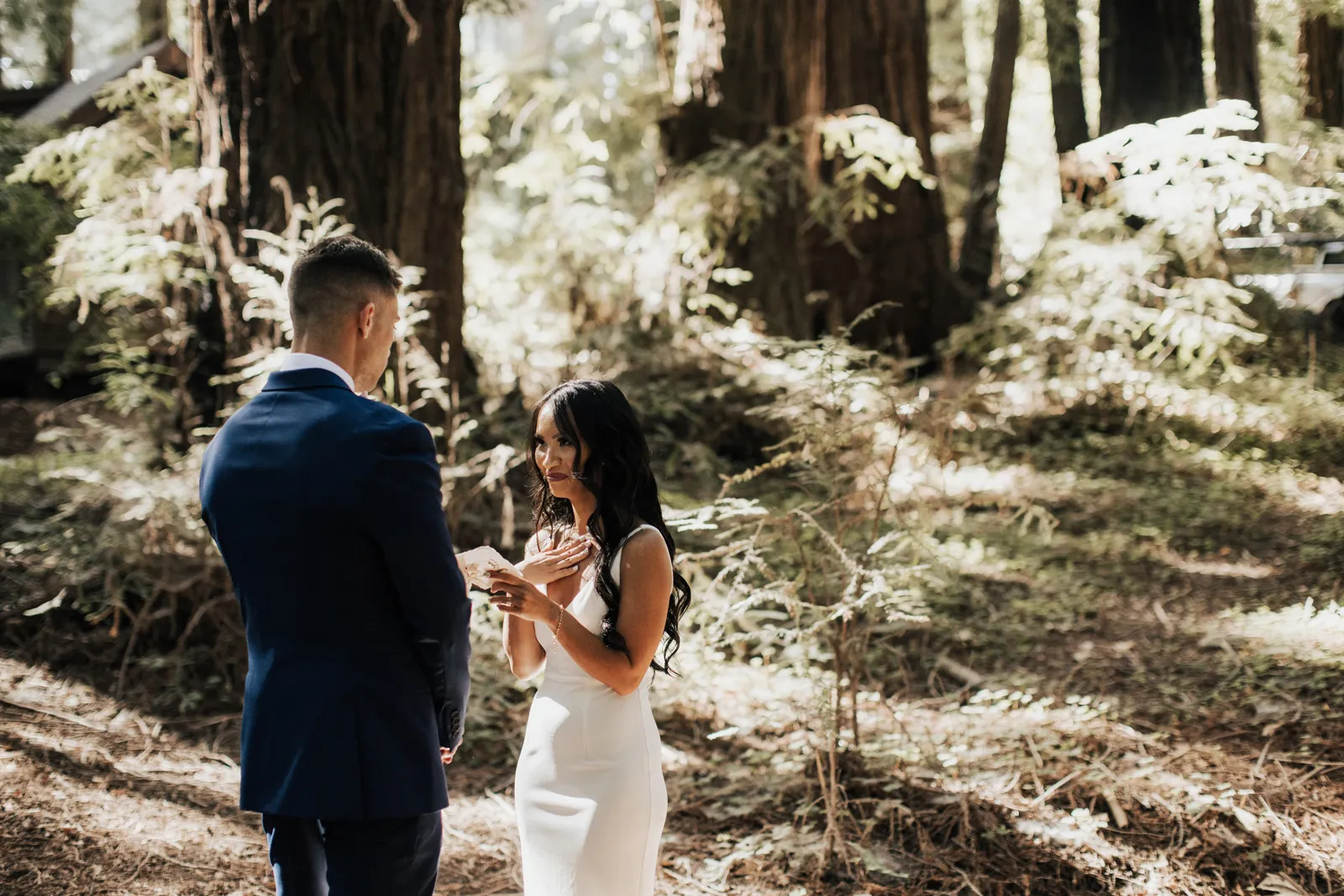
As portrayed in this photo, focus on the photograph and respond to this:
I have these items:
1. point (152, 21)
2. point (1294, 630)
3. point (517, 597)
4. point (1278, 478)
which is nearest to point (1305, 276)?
point (1278, 478)

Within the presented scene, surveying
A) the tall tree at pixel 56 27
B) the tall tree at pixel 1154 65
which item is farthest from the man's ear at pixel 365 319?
the tall tree at pixel 56 27

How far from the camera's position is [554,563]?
2861 millimetres

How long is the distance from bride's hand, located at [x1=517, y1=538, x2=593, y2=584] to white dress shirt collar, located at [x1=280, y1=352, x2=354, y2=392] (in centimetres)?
68

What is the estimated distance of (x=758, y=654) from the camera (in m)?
6.26

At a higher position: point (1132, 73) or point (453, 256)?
point (1132, 73)

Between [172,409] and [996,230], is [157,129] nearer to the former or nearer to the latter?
[172,409]

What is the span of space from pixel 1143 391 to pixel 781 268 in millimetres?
3371

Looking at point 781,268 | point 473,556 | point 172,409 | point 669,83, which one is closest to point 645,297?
point 781,268

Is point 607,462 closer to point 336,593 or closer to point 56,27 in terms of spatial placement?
point 336,593

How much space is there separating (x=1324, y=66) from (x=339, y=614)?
16558mm

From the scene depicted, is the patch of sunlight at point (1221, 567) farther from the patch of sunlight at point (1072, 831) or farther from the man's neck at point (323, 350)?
the man's neck at point (323, 350)

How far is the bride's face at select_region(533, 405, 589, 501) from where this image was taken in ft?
9.51

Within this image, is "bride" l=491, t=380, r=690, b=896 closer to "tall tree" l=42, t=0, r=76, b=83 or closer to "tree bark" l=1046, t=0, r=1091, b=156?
"tree bark" l=1046, t=0, r=1091, b=156

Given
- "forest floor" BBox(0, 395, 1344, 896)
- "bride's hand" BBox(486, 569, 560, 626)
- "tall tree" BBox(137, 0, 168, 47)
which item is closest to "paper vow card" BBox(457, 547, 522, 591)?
"bride's hand" BBox(486, 569, 560, 626)
